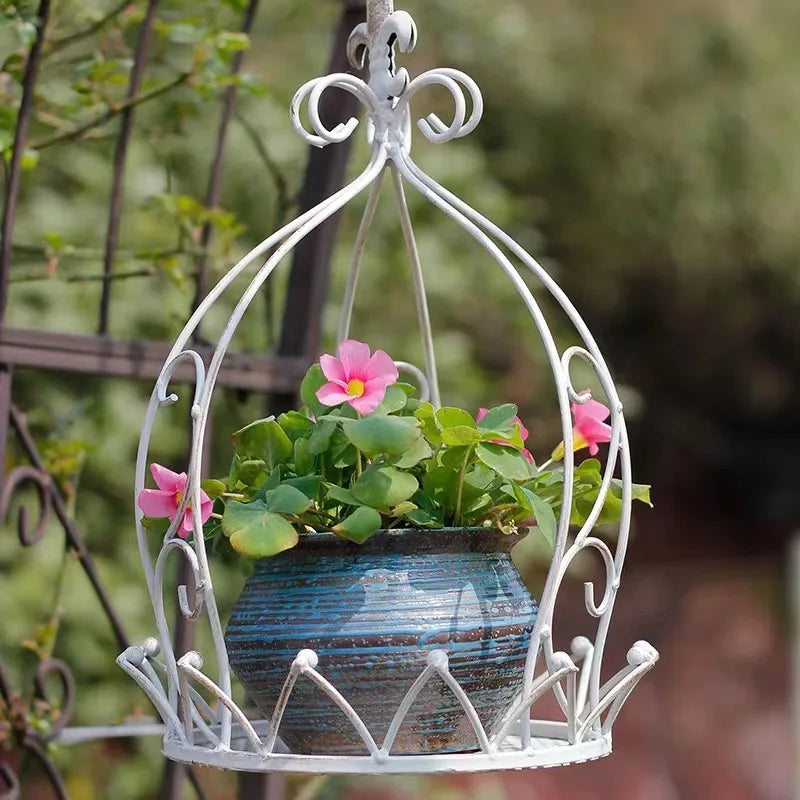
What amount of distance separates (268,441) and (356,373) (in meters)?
0.09

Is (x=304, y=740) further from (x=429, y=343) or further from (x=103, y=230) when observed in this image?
(x=103, y=230)

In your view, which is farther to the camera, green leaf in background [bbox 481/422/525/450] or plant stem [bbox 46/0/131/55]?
plant stem [bbox 46/0/131/55]

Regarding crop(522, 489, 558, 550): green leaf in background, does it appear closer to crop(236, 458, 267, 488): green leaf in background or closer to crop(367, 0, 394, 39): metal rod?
crop(236, 458, 267, 488): green leaf in background

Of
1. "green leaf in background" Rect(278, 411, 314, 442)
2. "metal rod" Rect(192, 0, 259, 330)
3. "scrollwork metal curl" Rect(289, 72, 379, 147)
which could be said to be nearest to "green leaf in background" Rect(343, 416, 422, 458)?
"green leaf in background" Rect(278, 411, 314, 442)

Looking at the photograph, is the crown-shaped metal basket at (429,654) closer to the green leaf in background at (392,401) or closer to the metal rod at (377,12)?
the metal rod at (377,12)

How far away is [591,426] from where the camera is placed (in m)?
0.95

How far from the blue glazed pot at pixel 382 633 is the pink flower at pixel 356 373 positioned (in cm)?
9

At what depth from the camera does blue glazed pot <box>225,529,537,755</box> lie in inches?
31.4

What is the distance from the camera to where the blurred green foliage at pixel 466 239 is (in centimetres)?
151

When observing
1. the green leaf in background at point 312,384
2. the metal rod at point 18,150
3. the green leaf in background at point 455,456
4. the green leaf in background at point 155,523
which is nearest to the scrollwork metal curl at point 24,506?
the metal rod at point 18,150

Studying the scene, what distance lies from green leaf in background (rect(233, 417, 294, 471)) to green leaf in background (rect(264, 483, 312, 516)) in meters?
0.07

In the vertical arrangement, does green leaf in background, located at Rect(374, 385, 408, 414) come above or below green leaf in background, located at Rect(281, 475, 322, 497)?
above

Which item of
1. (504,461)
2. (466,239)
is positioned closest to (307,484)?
(504,461)

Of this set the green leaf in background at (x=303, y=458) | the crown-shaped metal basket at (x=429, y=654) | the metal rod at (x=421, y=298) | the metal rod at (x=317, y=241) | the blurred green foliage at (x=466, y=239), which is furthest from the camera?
the blurred green foliage at (x=466, y=239)
